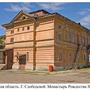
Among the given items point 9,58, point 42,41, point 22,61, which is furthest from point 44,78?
point 9,58

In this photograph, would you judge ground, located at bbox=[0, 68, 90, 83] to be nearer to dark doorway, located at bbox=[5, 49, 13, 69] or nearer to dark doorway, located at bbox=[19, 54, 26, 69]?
dark doorway, located at bbox=[19, 54, 26, 69]

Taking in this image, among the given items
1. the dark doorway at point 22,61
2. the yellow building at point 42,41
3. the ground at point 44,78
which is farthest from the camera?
the dark doorway at point 22,61

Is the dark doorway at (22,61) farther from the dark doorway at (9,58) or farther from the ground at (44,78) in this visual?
the ground at (44,78)

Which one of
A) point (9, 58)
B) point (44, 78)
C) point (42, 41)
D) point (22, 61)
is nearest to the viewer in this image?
point (44, 78)

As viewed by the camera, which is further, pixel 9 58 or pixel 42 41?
pixel 9 58

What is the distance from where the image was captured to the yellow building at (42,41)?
37.9 m

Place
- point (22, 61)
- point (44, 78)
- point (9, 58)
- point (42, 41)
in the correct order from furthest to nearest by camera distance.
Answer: point (9, 58) → point (22, 61) → point (42, 41) → point (44, 78)

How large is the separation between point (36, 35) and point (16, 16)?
632cm

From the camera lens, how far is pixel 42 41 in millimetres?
39094

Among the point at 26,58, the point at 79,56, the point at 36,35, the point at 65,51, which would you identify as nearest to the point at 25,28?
the point at 36,35

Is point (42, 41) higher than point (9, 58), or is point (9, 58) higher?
point (42, 41)

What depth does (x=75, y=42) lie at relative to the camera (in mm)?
44594

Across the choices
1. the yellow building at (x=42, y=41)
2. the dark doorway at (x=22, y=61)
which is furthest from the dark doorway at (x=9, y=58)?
the dark doorway at (x=22, y=61)

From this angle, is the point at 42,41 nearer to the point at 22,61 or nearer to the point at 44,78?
the point at 22,61
